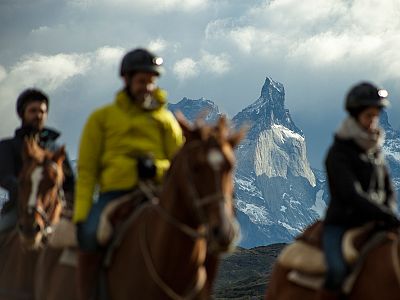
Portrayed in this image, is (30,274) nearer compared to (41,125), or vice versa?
(30,274)

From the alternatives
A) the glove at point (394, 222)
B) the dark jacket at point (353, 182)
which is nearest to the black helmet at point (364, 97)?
the dark jacket at point (353, 182)

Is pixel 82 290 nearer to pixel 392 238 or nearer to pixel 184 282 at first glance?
pixel 184 282

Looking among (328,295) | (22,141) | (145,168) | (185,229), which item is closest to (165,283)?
(185,229)

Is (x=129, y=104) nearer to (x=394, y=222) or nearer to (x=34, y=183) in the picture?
(x=34, y=183)

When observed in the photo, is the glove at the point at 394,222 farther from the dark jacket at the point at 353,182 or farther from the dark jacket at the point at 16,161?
the dark jacket at the point at 16,161

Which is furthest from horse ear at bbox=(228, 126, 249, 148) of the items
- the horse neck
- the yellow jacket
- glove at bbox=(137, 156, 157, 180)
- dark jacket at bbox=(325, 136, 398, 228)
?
dark jacket at bbox=(325, 136, 398, 228)

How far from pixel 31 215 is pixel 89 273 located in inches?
138

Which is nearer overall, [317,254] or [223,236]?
[223,236]

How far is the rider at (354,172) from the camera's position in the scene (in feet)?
41.1

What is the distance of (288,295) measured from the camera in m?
14.2

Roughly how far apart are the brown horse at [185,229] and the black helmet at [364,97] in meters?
2.82

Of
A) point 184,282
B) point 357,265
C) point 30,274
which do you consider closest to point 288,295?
point 357,265

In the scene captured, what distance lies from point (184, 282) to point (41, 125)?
25.3ft

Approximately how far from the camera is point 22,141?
694 inches
